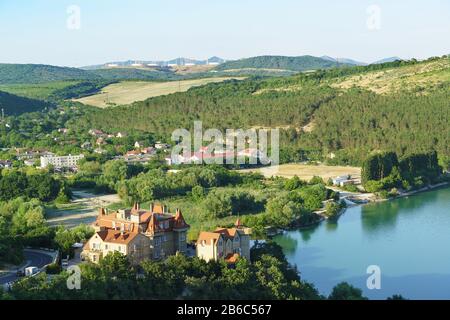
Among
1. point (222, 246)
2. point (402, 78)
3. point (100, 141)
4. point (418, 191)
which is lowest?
point (418, 191)

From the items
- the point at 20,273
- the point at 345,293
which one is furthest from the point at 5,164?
the point at 345,293

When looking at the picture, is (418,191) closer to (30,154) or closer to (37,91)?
(30,154)

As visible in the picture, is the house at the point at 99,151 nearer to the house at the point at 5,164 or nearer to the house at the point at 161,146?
the house at the point at 161,146

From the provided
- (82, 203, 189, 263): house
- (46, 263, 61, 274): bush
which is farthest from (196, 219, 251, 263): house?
(46, 263, 61, 274): bush

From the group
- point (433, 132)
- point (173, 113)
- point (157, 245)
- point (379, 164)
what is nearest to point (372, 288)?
point (157, 245)

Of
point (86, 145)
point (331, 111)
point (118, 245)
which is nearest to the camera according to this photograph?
point (118, 245)

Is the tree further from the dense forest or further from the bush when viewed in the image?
the bush
